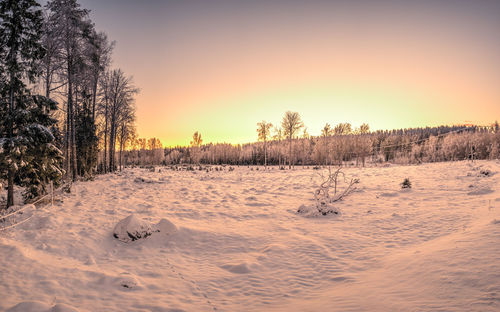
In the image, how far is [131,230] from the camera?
7363mm

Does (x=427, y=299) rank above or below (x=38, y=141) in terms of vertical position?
below

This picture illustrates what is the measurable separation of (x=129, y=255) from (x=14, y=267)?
2183 millimetres

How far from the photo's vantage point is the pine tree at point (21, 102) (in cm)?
942

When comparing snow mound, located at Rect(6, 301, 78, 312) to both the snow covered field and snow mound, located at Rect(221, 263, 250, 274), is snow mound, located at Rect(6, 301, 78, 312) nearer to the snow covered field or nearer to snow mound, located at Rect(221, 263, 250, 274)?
the snow covered field

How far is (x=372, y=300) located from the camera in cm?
365

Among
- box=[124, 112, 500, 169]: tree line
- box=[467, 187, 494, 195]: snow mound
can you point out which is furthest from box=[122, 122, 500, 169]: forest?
box=[467, 187, 494, 195]: snow mound

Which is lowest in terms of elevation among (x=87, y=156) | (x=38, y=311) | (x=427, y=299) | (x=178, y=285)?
(x=178, y=285)

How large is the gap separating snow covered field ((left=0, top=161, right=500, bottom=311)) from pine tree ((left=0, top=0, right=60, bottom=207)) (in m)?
1.96

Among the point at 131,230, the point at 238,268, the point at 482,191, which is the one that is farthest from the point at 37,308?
the point at 482,191

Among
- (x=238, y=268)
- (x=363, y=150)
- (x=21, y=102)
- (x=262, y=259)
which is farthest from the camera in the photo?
(x=363, y=150)

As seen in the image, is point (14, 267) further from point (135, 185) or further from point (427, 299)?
point (135, 185)

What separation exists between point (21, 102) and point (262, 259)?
1119cm

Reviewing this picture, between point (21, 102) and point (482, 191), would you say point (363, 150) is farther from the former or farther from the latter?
point (21, 102)

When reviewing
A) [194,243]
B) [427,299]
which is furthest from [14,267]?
[427,299]
